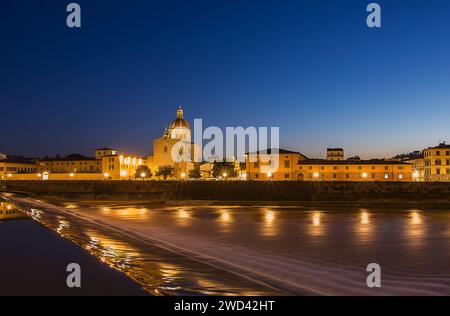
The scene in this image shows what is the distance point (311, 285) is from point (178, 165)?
102m

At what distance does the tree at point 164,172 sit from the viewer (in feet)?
351

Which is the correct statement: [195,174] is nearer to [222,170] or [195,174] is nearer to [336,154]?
[222,170]

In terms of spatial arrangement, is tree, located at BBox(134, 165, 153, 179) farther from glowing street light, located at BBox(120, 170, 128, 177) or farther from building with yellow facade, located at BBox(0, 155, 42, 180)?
building with yellow facade, located at BBox(0, 155, 42, 180)

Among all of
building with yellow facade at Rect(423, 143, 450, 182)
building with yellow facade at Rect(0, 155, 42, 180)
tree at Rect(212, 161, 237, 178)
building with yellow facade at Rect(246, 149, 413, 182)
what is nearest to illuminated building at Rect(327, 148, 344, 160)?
building with yellow facade at Rect(423, 143, 450, 182)

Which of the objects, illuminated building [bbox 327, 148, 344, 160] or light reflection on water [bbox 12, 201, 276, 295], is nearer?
light reflection on water [bbox 12, 201, 276, 295]

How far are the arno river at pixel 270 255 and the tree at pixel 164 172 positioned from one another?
3122 inches

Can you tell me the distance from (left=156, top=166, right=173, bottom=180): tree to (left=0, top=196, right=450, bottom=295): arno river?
7930 centimetres

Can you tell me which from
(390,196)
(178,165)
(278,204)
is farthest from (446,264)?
(178,165)

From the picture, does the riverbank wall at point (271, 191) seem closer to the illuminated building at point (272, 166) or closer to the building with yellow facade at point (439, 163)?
the illuminated building at point (272, 166)

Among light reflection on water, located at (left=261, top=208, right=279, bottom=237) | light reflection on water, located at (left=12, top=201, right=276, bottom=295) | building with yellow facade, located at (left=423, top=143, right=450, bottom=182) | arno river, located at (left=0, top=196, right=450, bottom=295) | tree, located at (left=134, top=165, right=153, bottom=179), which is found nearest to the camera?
light reflection on water, located at (left=12, top=201, right=276, bottom=295)

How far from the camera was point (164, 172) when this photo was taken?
107000 mm

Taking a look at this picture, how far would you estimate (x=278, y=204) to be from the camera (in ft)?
155

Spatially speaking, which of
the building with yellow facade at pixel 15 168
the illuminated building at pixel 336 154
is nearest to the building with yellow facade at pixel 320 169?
the illuminated building at pixel 336 154

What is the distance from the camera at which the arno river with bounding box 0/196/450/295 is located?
11484 mm
